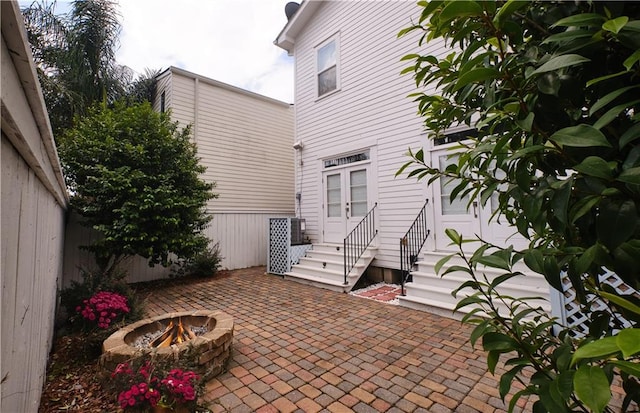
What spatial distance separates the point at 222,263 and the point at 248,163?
3.54 m

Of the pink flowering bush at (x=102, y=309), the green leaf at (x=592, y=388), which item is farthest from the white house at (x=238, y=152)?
the green leaf at (x=592, y=388)

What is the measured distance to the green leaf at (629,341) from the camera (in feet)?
1.27

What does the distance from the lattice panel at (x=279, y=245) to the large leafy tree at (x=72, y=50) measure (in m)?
7.26

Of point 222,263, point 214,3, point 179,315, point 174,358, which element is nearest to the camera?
point 174,358

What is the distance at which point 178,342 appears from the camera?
9.23ft

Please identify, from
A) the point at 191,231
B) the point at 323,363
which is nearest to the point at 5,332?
the point at 323,363

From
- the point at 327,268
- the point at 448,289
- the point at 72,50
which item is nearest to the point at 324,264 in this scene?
the point at 327,268

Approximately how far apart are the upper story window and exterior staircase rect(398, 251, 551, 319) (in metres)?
5.04

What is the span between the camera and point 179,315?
3.46 m

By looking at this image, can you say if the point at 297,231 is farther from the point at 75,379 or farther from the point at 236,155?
the point at 75,379

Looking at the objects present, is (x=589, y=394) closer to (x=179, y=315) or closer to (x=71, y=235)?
(x=179, y=315)

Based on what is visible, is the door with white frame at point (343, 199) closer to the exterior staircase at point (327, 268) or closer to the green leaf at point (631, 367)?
the exterior staircase at point (327, 268)

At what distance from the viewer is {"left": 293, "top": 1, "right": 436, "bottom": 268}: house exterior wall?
19.7 feet

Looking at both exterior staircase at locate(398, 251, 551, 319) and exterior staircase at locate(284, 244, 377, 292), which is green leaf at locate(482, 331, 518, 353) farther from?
exterior staircase at locate(284, 244, 377, 292)
